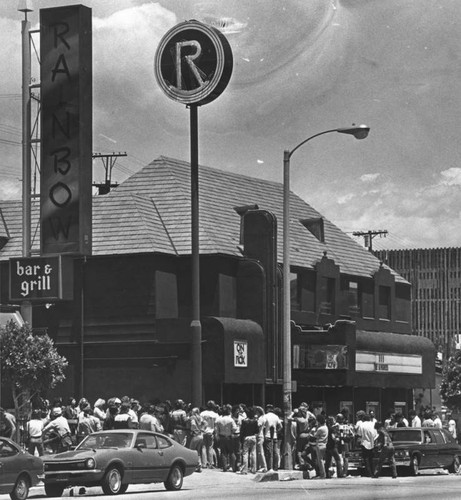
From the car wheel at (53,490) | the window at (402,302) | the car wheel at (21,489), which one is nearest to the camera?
the car wheel at (21,489)

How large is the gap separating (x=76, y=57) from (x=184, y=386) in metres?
17.0

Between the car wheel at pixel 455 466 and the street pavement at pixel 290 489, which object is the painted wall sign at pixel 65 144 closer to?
the street pavement at pixel 290 489

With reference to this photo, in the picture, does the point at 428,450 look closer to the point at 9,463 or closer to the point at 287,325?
the point at 287,325

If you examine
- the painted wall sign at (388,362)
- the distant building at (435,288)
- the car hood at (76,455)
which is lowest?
the car hood at (76,455)

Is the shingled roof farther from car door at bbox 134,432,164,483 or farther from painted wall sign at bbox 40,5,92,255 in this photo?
car door at bbox 134,432,164,483

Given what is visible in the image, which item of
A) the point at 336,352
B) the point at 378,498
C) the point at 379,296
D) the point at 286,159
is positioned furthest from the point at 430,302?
the point at 378,498

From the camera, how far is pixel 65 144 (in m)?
37.6

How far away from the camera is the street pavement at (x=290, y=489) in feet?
86.5

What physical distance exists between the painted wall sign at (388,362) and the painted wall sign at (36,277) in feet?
79.2

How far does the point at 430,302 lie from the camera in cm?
12912

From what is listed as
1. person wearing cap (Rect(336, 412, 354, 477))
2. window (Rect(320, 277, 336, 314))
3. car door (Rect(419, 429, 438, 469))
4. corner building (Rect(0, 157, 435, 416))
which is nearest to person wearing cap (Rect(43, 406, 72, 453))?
person wearing cap (Rect(336, 412, 354, 477))

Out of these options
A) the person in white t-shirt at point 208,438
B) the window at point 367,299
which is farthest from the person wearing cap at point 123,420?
the window at point 367,299

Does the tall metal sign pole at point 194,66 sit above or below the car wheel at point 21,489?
above

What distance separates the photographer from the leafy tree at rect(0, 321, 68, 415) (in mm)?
41219
